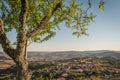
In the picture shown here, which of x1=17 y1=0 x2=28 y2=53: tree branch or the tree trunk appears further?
the tree trunk

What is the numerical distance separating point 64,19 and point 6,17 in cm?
708

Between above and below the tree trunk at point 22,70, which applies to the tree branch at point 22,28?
above

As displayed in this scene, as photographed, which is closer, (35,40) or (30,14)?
(30,14)

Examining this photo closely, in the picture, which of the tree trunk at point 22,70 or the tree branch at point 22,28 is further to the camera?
the tree trunk at point 22,70

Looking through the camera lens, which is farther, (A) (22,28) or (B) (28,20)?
(B) (28,20)

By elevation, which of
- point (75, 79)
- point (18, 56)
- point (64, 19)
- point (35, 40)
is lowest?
point (75, 79)

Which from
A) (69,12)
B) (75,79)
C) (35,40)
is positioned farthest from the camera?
(75,79)

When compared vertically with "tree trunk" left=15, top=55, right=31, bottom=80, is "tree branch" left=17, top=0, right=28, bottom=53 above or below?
above

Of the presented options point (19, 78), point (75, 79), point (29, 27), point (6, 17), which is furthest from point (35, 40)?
point (75, 79)

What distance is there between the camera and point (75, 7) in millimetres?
26359

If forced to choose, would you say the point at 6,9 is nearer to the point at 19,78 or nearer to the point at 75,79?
the point at 19,78

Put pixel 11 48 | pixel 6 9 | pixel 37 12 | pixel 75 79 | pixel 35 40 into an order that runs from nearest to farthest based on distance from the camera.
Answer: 1. pixel 11 48
2. pixel 6 9
3. pixel 37 12
4. pixel 35 40
5. pixel 75 79

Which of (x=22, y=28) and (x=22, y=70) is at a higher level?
(x=22, y=28)

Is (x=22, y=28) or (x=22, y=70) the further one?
(x=22, y=70)
